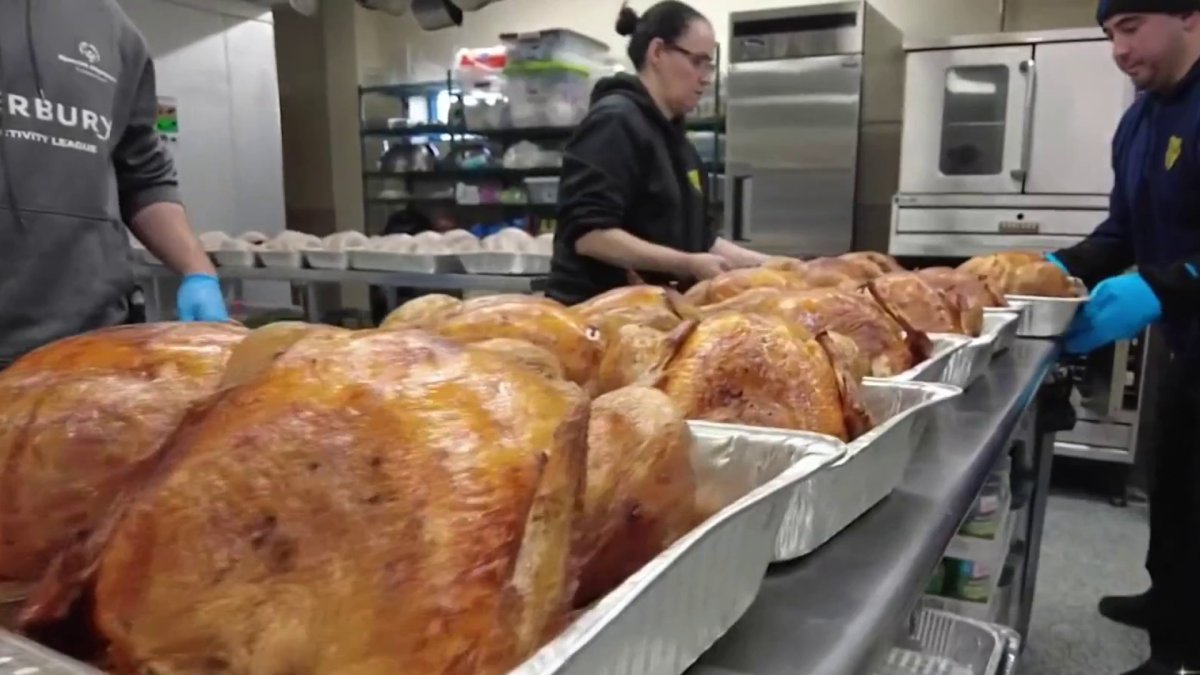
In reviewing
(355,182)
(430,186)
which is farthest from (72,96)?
(355,182)

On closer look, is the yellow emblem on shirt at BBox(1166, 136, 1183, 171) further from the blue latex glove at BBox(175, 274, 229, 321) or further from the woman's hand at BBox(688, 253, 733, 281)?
the blue latex glove at BBox(175, 274, 229, 321)

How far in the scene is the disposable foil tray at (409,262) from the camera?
343 cm

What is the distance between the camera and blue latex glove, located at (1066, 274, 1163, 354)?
6.30 feet

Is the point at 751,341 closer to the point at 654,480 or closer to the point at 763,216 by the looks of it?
the point at 654,480

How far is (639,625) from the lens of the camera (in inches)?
17.0

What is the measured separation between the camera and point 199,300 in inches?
64.9

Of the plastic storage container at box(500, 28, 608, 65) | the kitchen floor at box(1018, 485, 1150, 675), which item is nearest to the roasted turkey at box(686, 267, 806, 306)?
the kitchen floor at box(1018, 485, 1150, 675)

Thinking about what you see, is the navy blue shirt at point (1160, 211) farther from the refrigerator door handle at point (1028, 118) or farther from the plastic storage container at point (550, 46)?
the plastic storage container at point (550, 46)

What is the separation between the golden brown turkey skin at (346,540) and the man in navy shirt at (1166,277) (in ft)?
6.17

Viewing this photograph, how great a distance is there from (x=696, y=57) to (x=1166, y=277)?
44.7 inches

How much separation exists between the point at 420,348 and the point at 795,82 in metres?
4.08

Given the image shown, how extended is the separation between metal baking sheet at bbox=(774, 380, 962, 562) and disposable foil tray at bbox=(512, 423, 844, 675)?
35mm

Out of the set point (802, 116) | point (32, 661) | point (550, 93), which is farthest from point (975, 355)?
point (550, 93)

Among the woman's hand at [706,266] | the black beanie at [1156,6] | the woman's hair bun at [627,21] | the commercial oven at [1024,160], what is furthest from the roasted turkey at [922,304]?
the commercial oven at [1024,160]
